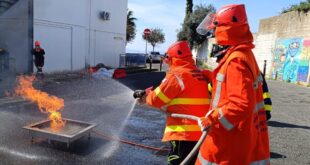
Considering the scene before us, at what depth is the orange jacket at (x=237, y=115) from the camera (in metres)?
2.14

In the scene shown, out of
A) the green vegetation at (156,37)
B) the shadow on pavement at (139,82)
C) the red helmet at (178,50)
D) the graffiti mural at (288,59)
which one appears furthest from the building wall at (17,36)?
the green vegetation at (156,37)

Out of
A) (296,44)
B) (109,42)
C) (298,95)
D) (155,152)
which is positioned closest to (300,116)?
(298,95)

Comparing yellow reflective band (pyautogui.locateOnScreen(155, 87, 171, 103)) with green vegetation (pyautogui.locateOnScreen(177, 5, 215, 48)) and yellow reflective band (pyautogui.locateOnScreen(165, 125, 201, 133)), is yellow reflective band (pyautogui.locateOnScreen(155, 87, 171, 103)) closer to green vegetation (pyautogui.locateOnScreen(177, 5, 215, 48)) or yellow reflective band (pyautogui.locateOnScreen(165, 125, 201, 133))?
yellow reflective band (pyautogui.locateOnScreen(165, 125, 201, 133))

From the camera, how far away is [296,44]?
1919 cm

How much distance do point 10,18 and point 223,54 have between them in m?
14.0

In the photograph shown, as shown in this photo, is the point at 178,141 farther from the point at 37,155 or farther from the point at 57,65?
the point at 57,65

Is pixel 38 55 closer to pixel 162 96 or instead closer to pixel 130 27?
pixel 162 96

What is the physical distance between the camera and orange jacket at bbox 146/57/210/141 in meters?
3.16

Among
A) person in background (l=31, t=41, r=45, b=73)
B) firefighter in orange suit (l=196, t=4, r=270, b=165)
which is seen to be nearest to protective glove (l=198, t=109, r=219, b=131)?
firefighter in orange suit (l=196, t=4, r=270, b=165)

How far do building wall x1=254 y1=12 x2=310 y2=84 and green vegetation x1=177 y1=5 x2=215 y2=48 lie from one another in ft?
38.0

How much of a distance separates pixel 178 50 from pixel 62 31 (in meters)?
13.9

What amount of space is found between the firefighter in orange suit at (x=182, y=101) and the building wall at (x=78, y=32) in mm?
12583

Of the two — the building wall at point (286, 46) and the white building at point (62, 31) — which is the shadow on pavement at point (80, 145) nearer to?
the white building at point (62, 31)

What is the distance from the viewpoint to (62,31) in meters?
16.1
